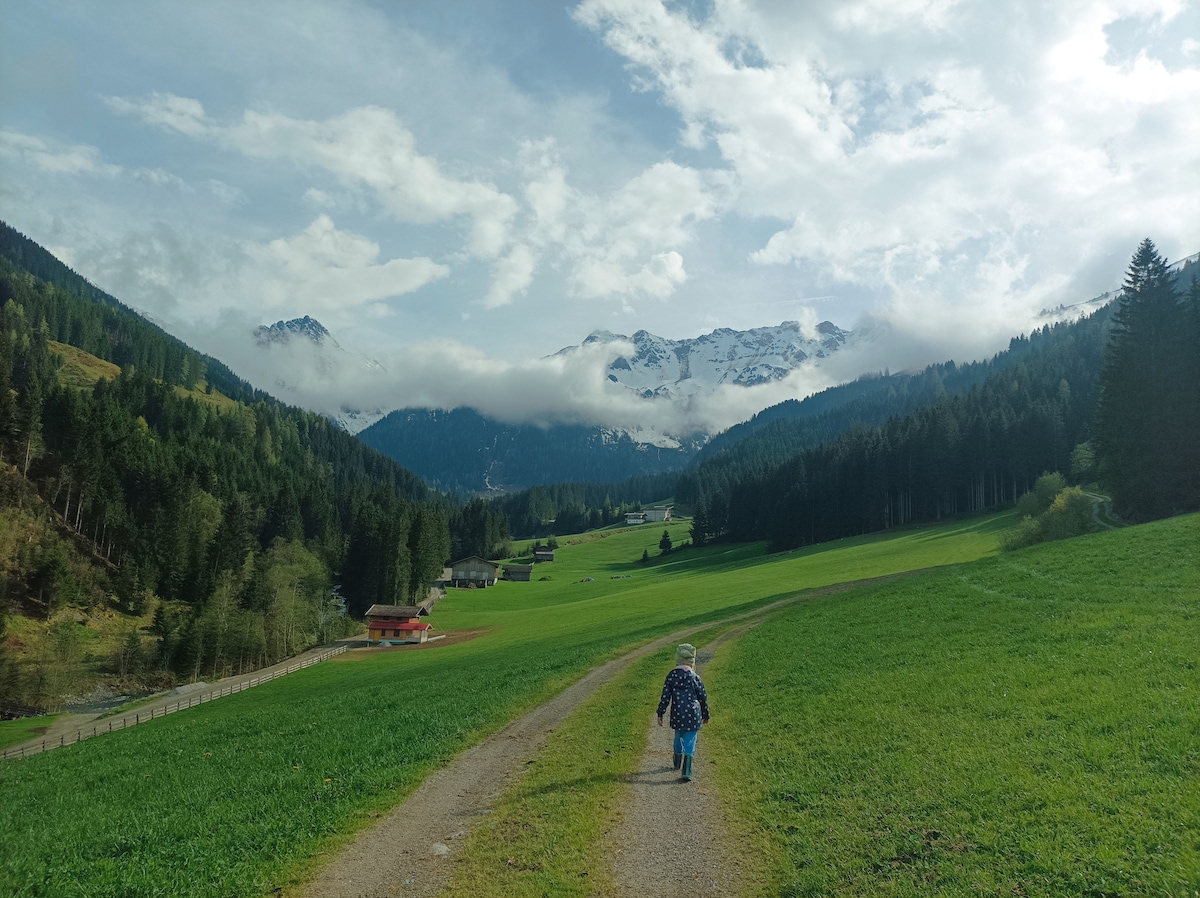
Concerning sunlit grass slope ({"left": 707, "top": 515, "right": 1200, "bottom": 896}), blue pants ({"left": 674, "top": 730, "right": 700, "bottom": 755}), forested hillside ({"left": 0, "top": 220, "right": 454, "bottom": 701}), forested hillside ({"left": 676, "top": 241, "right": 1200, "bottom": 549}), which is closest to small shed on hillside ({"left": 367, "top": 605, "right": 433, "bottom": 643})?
forested hillside ({"left": 0, "top": 220, "right": 454, "bottom": 701})

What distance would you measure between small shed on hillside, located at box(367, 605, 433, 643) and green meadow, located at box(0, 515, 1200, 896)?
170 feet

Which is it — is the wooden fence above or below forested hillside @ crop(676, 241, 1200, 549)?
below

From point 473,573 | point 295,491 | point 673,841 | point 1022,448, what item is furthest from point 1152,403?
point 295,491

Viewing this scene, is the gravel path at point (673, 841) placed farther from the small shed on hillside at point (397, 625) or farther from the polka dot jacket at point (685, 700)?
the small shed on hillside at point (397, 625)

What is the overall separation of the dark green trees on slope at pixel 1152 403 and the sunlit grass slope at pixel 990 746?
112ft

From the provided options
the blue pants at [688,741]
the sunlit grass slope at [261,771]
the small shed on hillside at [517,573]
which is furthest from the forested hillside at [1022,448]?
the blue pants at [688,741]

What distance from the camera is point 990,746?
1420 centimetres

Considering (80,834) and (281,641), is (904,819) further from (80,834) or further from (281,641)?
(281,641)

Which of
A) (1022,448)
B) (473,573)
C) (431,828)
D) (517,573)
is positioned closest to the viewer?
(431,828)

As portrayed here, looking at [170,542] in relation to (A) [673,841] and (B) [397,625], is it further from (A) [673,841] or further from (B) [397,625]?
(A) [673,841]

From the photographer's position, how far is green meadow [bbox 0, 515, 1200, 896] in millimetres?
10547

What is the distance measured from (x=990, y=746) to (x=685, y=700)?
21.3 feet

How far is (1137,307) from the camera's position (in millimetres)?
63531

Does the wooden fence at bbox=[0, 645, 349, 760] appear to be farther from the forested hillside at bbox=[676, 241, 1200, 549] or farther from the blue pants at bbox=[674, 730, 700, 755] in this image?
the forested hillside at bbox=[676, 241, 1200, 549]
